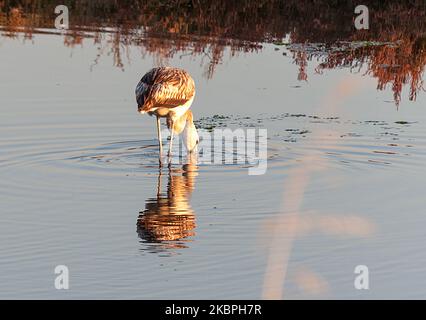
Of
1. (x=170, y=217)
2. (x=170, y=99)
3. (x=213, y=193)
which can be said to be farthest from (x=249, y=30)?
(x=170, y=217)

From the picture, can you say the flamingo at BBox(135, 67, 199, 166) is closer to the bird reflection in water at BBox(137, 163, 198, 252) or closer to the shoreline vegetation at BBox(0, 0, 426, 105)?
the bird reflection in water at BBox(137, 163, 198, 252)

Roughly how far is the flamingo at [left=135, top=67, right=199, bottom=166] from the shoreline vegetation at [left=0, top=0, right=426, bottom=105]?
154 inches

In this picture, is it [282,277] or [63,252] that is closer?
[282,277]

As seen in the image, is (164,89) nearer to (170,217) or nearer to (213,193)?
(213,193)

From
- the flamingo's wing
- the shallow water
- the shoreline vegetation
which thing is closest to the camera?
the shallow water

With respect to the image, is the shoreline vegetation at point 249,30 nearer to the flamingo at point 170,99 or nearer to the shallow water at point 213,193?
the shallow water at point 213,193

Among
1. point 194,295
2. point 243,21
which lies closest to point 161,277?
point 194,295

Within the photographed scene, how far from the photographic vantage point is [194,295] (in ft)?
28.3

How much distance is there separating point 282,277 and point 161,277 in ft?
3.03

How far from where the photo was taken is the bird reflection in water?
10.2m

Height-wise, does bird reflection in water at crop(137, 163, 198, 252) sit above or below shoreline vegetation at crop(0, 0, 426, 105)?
below

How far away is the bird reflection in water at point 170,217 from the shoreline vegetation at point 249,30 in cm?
582

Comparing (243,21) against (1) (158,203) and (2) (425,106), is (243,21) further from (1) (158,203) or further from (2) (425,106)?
(1) (158,203)

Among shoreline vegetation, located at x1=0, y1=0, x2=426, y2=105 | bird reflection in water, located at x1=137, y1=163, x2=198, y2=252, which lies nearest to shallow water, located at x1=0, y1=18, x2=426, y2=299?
bird reflection in water, located at x1=137, y1=163, x2=198, y2=252
